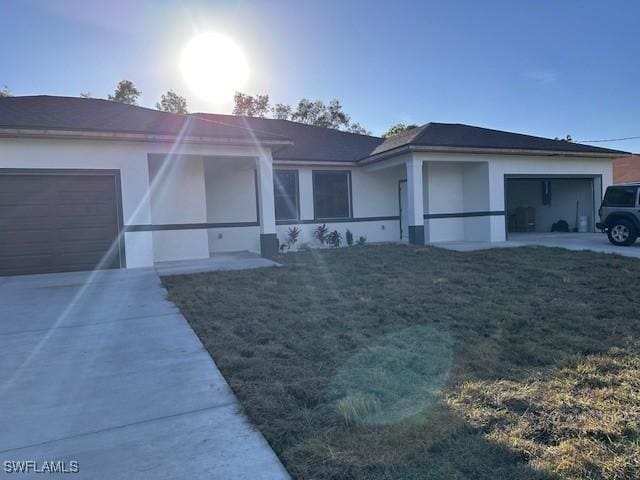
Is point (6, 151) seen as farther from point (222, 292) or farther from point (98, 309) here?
point (222, 292)

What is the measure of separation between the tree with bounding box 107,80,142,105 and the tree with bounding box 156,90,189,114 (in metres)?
2.11

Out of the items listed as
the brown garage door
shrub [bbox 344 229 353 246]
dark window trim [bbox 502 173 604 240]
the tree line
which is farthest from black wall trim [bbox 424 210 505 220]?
the tree line

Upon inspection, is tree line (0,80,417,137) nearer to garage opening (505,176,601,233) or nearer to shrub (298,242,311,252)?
garage opening (505,176,601,233)

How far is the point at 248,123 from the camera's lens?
17.5 m

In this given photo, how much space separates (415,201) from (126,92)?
106 ft

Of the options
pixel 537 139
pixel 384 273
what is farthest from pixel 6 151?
pixel 537 139

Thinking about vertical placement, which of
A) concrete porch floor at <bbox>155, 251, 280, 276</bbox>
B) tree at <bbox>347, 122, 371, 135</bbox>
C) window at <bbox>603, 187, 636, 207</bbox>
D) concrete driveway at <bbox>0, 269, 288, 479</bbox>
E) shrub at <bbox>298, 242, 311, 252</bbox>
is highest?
tree at <bbox>347, 122, 371, 135</bbox>

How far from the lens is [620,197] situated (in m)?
12.1

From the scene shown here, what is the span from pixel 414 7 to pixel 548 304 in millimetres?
8851

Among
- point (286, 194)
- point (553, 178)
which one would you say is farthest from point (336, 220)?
point (553, 178)

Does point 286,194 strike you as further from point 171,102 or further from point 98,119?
point 171,102

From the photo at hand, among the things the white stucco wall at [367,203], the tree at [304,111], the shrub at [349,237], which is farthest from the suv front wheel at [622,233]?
the tree at [304,111]

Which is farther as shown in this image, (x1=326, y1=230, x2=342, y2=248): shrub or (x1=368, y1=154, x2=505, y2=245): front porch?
(x1=326, y1=230, x2=342, y2=248): shrub

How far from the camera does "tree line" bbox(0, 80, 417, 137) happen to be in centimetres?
3659
